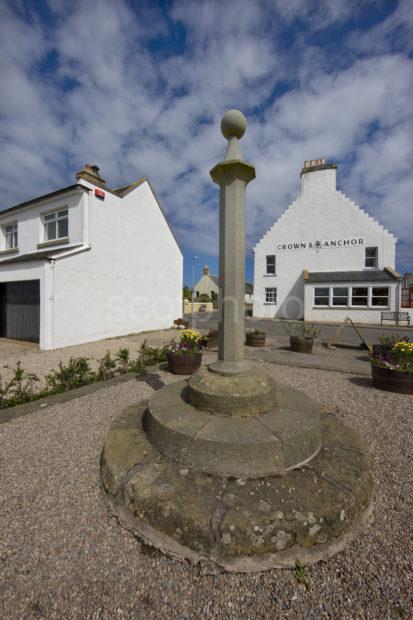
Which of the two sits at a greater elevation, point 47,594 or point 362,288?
point 362,288

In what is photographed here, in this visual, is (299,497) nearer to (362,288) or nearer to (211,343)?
(211,343)

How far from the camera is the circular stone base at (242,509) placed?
6.10 ft

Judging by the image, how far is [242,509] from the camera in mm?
1982

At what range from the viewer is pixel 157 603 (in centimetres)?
162

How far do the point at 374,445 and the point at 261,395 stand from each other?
174 centimetres

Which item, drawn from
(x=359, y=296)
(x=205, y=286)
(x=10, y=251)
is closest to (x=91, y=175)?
(x=10, y=251)

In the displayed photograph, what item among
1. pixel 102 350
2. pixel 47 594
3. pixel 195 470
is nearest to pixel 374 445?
pixel 195 470

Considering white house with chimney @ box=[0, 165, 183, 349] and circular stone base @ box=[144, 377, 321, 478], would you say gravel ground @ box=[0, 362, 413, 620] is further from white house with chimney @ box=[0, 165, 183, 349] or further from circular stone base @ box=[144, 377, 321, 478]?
white house with chimney @ box=[0, 165, 183, 349]

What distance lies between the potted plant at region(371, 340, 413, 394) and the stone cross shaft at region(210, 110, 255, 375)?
146 inches

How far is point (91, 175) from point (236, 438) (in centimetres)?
1298

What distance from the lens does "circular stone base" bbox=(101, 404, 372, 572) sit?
186 centimetres

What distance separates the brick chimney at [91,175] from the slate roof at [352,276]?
51.4 feet

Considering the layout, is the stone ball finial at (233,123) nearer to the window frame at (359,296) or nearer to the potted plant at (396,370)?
the potted plant at (396,370)

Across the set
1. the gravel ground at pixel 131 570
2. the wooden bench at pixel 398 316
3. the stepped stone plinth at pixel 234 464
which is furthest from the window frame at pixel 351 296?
the gravel ground at pixel 131 570
